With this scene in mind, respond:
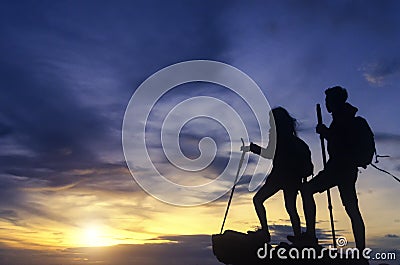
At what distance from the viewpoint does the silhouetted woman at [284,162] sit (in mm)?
12359

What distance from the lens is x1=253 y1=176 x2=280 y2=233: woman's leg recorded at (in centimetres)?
1240

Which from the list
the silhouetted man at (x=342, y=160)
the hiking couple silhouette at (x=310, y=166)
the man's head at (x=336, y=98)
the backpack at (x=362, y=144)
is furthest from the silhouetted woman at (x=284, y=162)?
the backpack at (x=362, y=144)

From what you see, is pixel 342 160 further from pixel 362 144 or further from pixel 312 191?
pixel 312 191

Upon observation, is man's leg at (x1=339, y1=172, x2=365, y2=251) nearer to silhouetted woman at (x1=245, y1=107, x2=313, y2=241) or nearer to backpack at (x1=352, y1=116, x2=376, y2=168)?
backpack at (x1=352, y1=116, x2=376, y2=168)

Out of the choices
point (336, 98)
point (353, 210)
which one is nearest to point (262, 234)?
point (353, 210)

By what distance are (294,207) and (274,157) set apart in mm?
1414

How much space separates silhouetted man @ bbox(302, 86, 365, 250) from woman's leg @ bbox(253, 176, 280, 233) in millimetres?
1485

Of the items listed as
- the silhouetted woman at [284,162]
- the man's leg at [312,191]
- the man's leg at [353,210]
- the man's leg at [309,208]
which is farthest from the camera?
the silhouetted woman at [284,162]

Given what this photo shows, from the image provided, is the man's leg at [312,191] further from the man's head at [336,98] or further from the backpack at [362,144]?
the man's head at [336,98]

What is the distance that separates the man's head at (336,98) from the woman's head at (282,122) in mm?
1704

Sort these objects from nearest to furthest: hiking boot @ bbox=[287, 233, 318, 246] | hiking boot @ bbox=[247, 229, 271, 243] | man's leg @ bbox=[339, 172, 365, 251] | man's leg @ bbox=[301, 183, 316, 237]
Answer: man's leg @ bbox=[339, 172, 365, 251]
hiking boot @ bbox=[287, 233, 318, 246]
man's leg @ bbox=[301, 183, 316, 237]
hiking boot @ bbox=[247, 229, 271, 243]

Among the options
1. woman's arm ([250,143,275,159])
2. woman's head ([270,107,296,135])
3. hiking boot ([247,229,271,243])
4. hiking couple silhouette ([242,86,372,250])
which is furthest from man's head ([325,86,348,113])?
hiking boot ([247,229,271,243])

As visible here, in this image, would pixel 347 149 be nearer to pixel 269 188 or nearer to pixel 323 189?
pixel 323 189

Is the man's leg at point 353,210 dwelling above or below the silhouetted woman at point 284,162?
below
